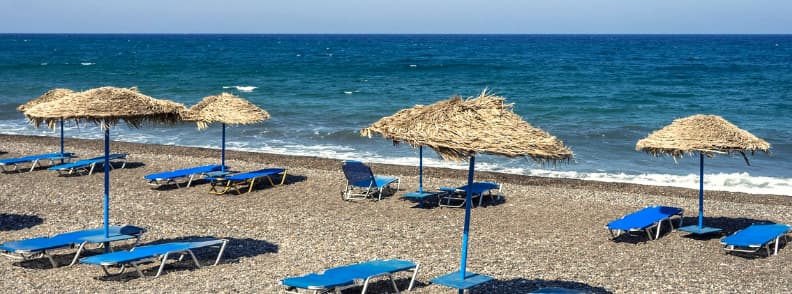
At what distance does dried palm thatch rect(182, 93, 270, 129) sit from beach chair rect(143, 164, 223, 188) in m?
0.94

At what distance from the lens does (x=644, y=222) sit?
1060 cm

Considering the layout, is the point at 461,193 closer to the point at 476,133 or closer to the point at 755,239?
the point at 755,239

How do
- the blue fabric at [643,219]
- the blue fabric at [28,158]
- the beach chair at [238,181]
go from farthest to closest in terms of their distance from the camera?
the blue fabric at [28,158] < the beach chair at [238,181] < the blue fabric at [643,219]

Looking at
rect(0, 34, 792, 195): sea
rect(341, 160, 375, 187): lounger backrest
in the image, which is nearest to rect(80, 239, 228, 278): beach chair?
rect(0, 34, 792, 195): sea

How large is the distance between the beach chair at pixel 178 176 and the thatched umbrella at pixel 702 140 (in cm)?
774

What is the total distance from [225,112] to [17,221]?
4.03 metres

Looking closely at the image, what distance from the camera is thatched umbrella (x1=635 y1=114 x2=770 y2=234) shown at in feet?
32.4

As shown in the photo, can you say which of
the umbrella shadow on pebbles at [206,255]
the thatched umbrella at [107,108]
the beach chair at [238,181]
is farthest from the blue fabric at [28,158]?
the thatched umbrella at [107,108]

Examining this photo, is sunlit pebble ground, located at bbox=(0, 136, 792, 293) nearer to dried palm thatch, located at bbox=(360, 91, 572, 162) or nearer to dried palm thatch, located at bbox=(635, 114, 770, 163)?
dried palm thatch, located at bbox=(635, 114, 770, 163)

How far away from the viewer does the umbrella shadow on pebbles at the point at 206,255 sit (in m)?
8.58

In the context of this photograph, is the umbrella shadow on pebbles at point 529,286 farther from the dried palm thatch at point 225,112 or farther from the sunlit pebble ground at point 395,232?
the dried palm thatch at point 225,112

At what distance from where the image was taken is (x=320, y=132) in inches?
965

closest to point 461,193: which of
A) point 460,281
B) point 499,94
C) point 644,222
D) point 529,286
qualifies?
point 644,222

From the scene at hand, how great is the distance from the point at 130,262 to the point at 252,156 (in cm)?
1076
